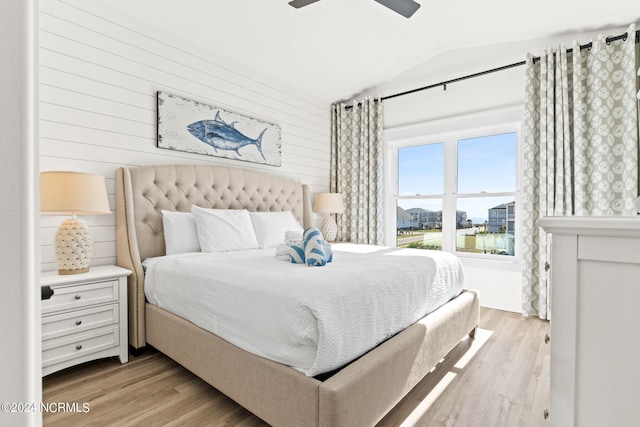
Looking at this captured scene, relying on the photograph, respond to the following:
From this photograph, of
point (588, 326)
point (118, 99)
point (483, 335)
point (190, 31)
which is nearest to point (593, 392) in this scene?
point (588, 326)

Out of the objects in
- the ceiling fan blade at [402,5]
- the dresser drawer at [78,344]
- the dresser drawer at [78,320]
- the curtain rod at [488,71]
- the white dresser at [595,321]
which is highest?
the curtain rod at [488,71]

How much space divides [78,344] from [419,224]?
3673mm

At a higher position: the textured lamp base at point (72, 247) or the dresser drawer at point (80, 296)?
the textured lamp base at point (72, 247)

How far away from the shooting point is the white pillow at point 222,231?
2.68 metres

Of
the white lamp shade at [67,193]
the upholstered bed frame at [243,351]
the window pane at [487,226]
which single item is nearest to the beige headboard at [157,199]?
the upholstered bed frame at [243,351]

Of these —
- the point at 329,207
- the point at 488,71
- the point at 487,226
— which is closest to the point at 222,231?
the point at 329,207

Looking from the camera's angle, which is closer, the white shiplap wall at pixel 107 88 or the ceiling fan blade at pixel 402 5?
the ceiling fan blade at pixel 402 5

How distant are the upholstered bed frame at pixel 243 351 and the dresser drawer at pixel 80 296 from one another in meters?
0.16

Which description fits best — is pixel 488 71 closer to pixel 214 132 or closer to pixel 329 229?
pixel 329 229

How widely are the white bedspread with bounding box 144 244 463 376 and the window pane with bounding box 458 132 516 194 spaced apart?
1.88 m

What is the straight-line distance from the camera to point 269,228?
10.4 ft

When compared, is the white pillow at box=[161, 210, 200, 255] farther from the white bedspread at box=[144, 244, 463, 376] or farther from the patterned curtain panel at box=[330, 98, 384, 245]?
the patterned curtain panel at box=[330, 98, 384, 245]

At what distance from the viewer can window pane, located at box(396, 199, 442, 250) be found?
162 inches

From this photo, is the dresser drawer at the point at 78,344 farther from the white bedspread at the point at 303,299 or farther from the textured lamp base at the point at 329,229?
the textured lamp base at the point at 329,229
